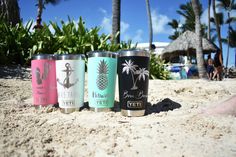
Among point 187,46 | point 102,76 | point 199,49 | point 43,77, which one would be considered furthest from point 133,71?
point 187,46

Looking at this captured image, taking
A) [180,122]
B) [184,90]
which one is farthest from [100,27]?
[180,122]

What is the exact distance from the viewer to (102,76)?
238 cm

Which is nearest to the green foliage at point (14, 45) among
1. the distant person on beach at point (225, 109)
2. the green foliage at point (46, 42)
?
the green foliage at point (46, 42)

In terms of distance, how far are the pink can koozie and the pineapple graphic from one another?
0.48 meters

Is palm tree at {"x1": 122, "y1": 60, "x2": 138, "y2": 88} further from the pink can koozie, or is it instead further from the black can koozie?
the pink can koozie

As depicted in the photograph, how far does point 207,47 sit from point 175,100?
740 inches

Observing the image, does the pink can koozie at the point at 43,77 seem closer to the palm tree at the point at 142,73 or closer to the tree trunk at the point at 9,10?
the palm tree at the point at 142,73

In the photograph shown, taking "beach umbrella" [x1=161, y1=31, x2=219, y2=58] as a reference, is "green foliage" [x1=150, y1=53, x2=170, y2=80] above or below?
below

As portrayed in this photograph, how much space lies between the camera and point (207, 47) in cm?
2036

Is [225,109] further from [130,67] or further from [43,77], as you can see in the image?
[43,77]

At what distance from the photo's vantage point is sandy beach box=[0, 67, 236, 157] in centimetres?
162

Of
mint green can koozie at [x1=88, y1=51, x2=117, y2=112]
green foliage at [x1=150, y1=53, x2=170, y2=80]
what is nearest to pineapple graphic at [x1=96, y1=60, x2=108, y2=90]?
mint green can koozie at [x1=88, y1=51, x2=117, y2=112]

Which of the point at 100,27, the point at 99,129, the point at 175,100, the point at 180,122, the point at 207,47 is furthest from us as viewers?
the point at 207,47

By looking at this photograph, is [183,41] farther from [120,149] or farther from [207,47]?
[120,149]
